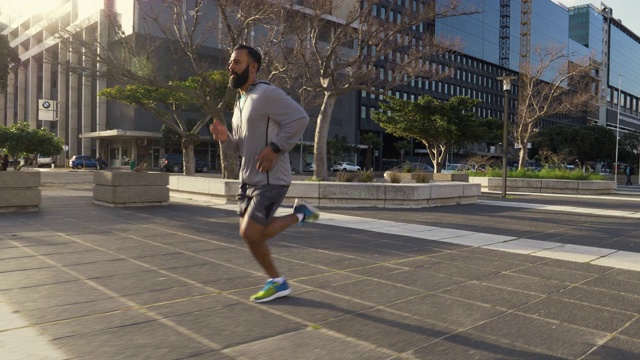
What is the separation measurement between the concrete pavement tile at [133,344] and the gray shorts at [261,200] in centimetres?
98

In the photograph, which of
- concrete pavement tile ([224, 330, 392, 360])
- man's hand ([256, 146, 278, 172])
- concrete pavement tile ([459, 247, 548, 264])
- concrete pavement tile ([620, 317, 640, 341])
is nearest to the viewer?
concrete pavement tile ([224, 330, 392, 360])

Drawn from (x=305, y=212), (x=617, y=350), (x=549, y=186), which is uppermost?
(x=305, y=212)

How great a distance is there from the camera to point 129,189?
10805mm

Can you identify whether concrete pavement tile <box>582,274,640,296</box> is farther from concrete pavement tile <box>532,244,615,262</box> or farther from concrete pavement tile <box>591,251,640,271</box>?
concrete pavement tile <box>532,244,615,262</box>

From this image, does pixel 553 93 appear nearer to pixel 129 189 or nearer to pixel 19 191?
pixel 129 189

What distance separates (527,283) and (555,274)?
2.10 ft

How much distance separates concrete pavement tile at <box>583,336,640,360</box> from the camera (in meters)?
2.96

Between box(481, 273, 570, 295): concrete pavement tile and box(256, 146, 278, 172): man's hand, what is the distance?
2.63 meters

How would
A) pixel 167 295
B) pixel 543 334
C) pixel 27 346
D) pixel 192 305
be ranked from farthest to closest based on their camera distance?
pixel 167 295 → pixel 192 305 → pixel 543 334 → pixel 27 346

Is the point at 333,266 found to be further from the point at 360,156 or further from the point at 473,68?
the point at 473,68

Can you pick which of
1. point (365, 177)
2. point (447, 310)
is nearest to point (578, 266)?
point (447, 310)

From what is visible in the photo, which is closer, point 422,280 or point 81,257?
point 422,280

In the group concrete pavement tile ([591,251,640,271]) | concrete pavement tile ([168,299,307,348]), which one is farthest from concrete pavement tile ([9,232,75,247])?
concrete pavement tile ([591,251,640,271])

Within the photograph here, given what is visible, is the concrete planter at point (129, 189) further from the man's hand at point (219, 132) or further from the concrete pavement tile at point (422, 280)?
the man's hand at point (219, 132)
